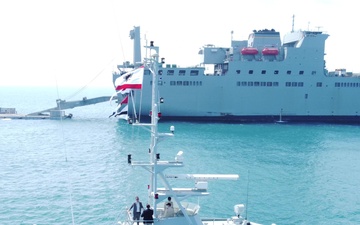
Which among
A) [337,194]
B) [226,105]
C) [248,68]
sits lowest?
[337,194]

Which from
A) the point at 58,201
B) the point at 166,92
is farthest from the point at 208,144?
the point at 58,201

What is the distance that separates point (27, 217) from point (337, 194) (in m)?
18.2

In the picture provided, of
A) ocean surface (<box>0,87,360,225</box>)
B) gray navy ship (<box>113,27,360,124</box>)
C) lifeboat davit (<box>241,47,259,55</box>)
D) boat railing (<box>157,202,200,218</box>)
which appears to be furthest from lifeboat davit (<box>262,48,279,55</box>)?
boat railing (<box>157,202,200,218</box>)

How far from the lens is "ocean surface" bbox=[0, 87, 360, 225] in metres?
19.9

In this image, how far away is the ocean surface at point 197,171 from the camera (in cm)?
1989

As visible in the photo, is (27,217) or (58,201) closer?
(27,217)

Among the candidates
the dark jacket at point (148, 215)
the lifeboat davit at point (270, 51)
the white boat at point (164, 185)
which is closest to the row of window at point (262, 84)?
the lifeboat davit at point (270, 51)

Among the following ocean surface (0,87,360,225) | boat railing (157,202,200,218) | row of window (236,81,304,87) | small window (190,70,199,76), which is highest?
small window (190,70,199,76)

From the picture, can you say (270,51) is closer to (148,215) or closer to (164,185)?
(164,185)

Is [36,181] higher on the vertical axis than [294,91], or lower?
lower

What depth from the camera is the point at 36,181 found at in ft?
82.5

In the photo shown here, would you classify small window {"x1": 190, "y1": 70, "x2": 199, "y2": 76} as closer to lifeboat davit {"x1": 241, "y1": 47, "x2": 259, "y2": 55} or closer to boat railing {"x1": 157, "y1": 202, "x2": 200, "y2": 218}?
lifeboat davit {"x1": 241, "y1": 47, "x2": 259, "y2": 55}

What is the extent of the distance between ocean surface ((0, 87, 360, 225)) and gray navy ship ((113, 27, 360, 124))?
17.1ft

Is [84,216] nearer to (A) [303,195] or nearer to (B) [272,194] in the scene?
(B) [272,194]
